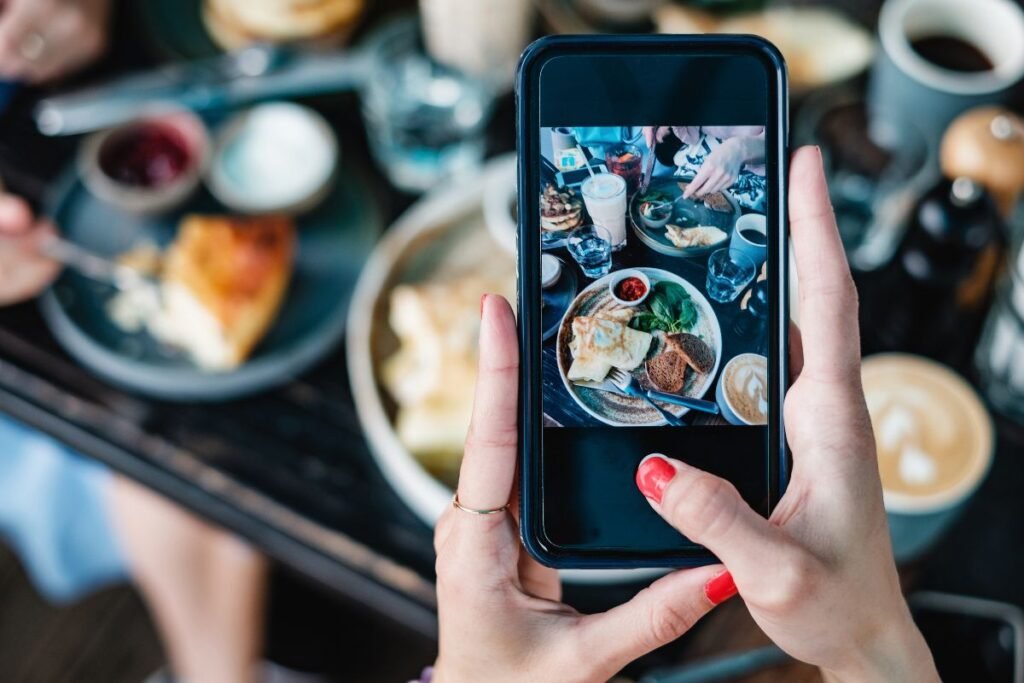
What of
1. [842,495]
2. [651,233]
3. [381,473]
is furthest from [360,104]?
[842,495]

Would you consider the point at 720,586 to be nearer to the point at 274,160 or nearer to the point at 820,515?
the point at 820,515

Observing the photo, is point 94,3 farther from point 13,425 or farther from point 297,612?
point 297,612

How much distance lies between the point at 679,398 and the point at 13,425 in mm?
739

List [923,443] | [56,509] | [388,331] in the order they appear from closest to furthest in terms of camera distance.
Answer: [923,443], [388,331], [56,509]

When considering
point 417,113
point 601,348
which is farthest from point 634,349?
point 417,113

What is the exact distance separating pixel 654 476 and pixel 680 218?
144 mm

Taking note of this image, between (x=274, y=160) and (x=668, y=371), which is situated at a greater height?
(x=668, y=371)

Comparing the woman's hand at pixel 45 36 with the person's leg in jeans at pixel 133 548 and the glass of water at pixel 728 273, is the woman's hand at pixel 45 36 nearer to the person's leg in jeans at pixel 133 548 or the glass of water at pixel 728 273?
the person's leg in jeans at pixel 133 548

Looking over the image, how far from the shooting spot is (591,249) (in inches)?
20.4

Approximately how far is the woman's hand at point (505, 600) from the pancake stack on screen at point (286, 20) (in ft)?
1.86

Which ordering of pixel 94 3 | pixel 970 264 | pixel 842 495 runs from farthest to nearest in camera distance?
pixel 94 3
pixel 970 264
pixel 842 495

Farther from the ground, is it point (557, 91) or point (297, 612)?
point (557, 91)

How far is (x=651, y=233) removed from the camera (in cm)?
52

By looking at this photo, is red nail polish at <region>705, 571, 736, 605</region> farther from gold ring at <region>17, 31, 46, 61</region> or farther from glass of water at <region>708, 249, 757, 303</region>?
gold ring at <region>17, 31, 46, 61</region>
